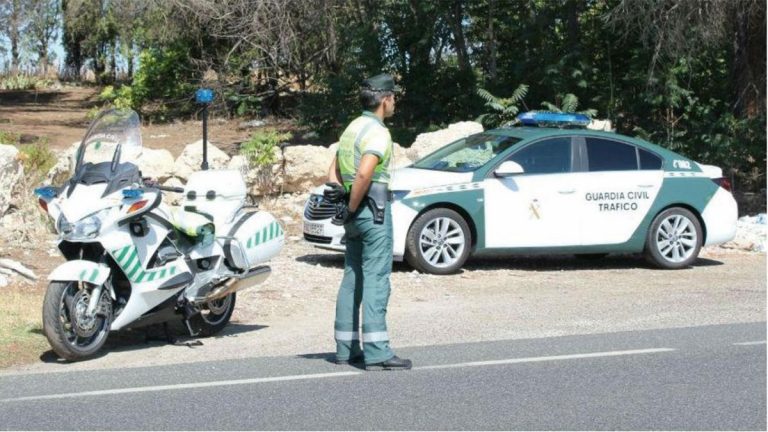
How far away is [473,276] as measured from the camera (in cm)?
1341

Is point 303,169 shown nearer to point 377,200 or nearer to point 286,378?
point 377,200

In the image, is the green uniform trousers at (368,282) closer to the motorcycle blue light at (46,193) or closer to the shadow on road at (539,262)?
the motorcycle blue light at (46,193)

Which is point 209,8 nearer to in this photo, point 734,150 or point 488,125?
point 488,125

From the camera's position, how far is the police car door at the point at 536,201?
43.7 feet

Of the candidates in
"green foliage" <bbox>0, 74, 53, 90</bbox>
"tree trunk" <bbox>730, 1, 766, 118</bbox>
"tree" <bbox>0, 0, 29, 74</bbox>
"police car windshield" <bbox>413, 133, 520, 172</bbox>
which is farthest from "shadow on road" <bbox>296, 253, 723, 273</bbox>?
"green foliage" <bbox>0, 74, 53, 90</bbox>

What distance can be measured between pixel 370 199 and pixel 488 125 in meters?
13.6

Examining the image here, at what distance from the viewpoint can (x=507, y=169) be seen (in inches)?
524

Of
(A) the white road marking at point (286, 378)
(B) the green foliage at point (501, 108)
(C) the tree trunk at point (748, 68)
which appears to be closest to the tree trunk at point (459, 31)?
(B) the green foliage at point (501, 108)

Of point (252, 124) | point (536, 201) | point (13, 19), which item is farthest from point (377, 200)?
point (13, 19)

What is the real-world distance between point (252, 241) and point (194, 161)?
8.87 m

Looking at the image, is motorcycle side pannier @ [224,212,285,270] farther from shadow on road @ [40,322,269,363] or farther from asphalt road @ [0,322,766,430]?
asphalt road @ [0,322,766,430]

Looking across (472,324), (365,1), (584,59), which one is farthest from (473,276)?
(365,1)

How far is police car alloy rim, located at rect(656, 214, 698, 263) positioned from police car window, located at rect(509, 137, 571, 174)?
1396 mm

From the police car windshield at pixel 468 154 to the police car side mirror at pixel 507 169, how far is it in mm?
223
